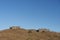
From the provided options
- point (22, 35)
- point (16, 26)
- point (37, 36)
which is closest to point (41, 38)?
point (37, 36)

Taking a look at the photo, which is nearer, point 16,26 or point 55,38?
point 55,38

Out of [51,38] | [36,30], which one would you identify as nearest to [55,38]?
[51,38]

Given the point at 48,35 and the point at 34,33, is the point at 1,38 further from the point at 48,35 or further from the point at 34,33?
the point at 48,35

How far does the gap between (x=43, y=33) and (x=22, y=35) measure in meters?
5.67

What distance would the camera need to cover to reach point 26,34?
39.1 meters

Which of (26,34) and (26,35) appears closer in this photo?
(26,35)

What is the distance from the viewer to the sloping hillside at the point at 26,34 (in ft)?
123

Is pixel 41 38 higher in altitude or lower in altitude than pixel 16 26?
lower

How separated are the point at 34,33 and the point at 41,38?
2.72 m

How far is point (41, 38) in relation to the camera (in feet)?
125

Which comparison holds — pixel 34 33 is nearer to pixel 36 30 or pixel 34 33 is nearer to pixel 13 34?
pixel 36 30

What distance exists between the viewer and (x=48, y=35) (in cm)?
3984

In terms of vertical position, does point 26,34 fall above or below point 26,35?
above

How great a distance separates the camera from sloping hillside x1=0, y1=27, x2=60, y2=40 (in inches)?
1480
